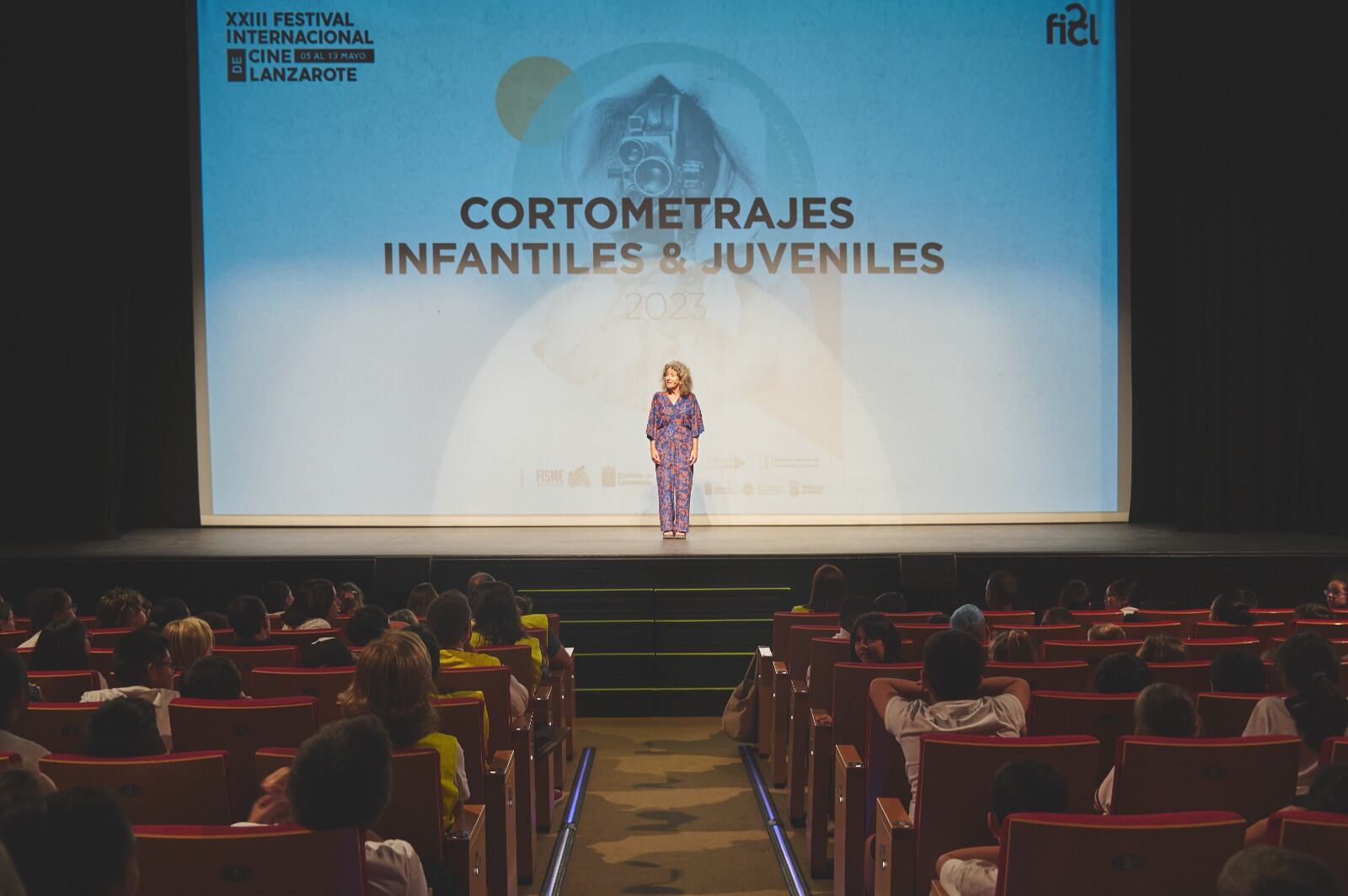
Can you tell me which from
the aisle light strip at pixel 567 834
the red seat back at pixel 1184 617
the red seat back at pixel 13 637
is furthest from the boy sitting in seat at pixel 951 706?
the red seat back at pixel 13 637

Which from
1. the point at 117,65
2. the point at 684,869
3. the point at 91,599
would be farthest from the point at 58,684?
the point at 117,65

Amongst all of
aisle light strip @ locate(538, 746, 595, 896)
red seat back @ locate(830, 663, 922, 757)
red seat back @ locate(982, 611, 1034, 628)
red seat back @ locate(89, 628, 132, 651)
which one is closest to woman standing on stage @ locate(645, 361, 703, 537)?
aisle light strip @ locate(538, 746, 595, 896)

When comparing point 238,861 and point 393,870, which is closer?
point 238,861

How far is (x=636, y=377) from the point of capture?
9.21 m

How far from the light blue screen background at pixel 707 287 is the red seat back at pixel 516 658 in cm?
492

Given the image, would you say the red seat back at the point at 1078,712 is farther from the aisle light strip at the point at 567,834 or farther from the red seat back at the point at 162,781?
the red seat back at the point at 162,781

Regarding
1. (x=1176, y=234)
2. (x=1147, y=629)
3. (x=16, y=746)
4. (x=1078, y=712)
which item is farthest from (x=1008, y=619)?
(x=1176, y=234)

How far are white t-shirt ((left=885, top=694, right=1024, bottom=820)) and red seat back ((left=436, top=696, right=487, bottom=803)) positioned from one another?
3.49 ft

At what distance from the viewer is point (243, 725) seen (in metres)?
3.01

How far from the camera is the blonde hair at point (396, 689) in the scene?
2766 mm

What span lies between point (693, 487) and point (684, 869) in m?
5.40

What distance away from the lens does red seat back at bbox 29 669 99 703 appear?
12.0 ft

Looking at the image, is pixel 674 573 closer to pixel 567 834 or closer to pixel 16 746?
pixel 567 834

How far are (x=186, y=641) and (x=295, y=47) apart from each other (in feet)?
21.3
